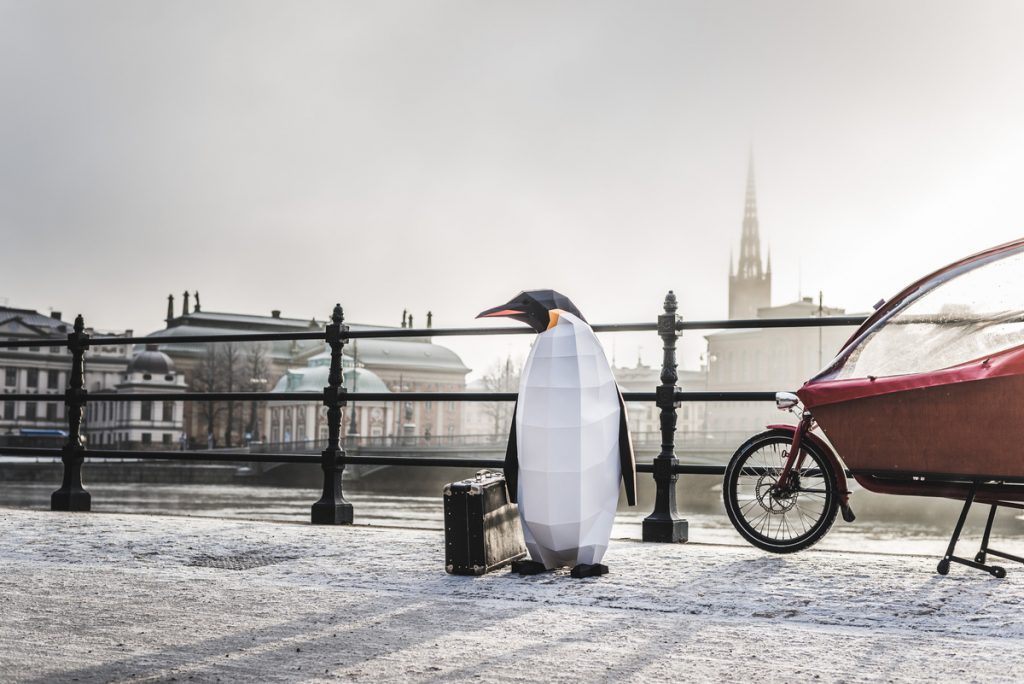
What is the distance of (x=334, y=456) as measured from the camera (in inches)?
259

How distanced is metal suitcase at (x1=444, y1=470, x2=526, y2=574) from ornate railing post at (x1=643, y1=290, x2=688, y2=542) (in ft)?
3.81

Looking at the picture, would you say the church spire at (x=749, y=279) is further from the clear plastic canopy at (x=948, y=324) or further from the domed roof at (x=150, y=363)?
the clear plastic canopy at (x=948, y=324)

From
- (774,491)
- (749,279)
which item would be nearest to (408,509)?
(774,491)

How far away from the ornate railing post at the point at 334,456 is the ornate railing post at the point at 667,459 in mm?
1983

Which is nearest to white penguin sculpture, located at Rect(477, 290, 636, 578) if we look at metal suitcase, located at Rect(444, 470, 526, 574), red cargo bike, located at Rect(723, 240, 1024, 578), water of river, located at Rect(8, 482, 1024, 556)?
metal suitcase, located at Rect(444, 470, 526, 574)

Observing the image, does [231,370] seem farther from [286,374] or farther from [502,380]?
[502,380]

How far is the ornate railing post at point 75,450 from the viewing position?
24.7 ft

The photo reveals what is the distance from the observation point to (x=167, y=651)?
9.54ft

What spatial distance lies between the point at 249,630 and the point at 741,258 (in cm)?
14525

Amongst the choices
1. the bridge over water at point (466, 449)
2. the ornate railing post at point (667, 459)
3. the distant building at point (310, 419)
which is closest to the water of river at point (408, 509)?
the bridge over water at point (466, 449)

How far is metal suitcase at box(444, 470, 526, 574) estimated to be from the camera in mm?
4316

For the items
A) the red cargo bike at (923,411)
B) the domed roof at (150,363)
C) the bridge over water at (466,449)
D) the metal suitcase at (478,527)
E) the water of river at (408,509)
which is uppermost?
the domed roof at (150,363)

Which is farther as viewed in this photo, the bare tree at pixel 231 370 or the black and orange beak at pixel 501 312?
the bare tree at pixel 231 370

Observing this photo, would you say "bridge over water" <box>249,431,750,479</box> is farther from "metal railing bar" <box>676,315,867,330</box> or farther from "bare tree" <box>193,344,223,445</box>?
"metal railing bar" <box>676,315,867,330</box>
